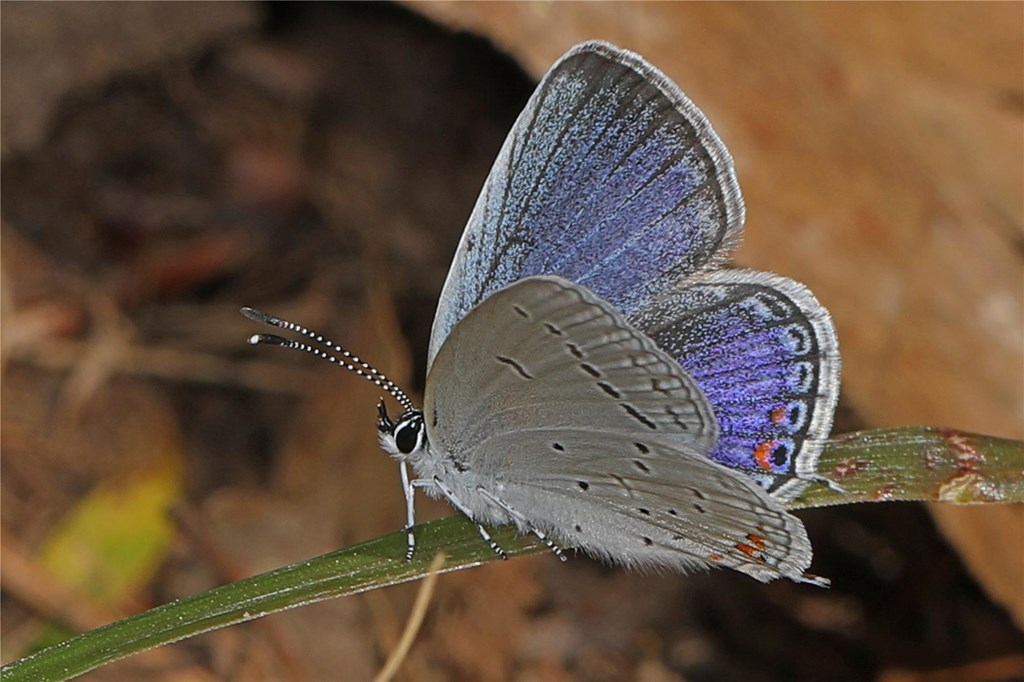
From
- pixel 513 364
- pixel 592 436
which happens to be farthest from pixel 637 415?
pixel 513 364

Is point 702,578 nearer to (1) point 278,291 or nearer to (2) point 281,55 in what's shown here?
(1) point 278,291

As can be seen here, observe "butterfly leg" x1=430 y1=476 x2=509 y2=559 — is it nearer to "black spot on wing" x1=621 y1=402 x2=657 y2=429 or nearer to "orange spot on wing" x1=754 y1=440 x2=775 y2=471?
"black spot on wing" x1=621 y1=402 x2=657 y2=429

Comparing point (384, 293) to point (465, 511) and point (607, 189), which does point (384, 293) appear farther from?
point (607, 189)

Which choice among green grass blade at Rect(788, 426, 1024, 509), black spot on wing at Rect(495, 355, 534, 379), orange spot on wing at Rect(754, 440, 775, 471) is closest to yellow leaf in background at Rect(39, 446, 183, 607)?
black spot on wing at Rect(495, 355, 534, 379)

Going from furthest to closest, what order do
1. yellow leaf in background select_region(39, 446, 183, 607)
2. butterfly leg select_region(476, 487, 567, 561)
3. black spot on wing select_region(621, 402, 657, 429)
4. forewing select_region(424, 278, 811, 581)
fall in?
yellow leaf in background select_region(39, 446, 183, 607) → butterfly leg select_region(476, 487, 567, 561) → black spot on wing select_region(621, 402, 657, 429) → forewing select_region(424, 278, 811, 581)

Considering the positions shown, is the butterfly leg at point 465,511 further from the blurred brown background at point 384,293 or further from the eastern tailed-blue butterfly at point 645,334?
the blurred brown background at point 384,293

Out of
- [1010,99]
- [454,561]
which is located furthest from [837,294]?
[454,561]
